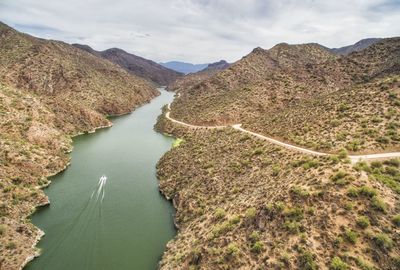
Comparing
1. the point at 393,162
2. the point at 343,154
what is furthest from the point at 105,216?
the point at 393,162

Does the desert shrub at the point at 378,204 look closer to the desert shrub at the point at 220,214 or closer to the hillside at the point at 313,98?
the hillside at the point at 313,98

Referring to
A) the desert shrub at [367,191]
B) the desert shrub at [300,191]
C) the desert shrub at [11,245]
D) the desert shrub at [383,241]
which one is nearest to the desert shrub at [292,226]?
the desert shrub at [300,191]

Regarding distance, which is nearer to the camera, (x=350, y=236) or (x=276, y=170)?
(x=350, y=236)

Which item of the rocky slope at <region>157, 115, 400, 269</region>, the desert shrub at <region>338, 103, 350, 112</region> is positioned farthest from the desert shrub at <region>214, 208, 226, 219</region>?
the desert shrub at <region>338, 103, 350, 112</region>

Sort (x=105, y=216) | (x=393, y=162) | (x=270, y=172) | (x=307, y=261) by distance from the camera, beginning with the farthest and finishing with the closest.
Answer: (x=105, y=216), (x=270, y=172), (x=393, y=162), (x=307, y=261)

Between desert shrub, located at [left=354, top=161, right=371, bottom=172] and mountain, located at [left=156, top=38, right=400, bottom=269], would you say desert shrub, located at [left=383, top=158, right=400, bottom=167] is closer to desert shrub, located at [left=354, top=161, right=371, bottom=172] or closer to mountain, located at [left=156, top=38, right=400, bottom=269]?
mountain, located at [left=156, top=38, right=400, bottom=269]

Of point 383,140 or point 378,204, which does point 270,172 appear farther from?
point 378,204
